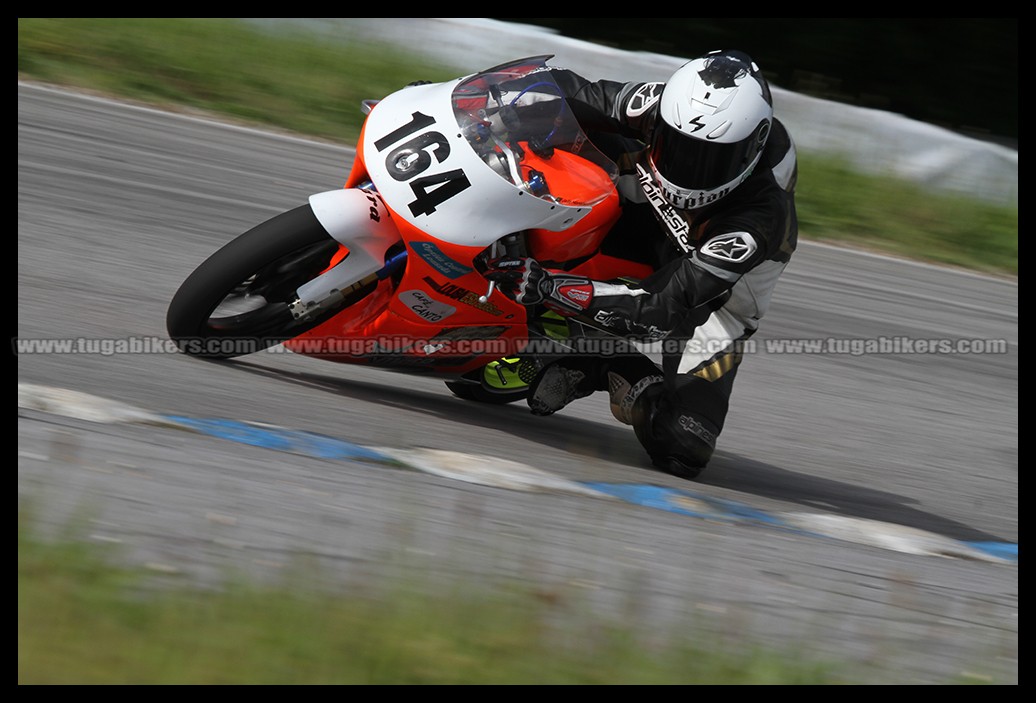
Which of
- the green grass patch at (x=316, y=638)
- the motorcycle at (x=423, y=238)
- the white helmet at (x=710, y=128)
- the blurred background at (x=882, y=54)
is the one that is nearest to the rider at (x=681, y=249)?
the white helmet at (x=710, y=128)

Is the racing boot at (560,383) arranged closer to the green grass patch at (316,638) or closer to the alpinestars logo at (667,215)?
the alpinestars logo at (667,215)

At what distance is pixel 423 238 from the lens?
3.90 m

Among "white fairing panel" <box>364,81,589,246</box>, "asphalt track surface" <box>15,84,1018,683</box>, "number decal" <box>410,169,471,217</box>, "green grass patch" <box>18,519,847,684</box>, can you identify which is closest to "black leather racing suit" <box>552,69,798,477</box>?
"asphalt track surface" <box>15,84,1018,683</box>

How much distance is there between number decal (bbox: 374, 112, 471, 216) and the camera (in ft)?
12.6

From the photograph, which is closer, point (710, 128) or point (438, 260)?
point (710, 128)

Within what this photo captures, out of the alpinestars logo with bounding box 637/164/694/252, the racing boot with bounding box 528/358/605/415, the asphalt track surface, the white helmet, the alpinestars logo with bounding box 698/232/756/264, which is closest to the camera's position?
the asphalt track surface

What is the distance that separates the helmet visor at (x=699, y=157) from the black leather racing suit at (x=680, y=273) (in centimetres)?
17

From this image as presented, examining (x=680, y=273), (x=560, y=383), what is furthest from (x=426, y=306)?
(x=680, y=273)

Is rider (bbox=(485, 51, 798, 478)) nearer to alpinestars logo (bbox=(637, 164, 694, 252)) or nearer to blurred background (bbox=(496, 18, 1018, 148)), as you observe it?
alpinestars logo (bbox=(637, 164, 694, 252))

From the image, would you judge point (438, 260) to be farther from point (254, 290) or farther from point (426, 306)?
point (254, 290)

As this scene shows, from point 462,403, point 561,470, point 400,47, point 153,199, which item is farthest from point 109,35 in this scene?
point 561,470

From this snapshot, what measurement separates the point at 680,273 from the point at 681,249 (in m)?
0.20

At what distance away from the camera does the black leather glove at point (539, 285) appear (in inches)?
154

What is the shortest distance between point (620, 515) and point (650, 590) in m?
0.63
